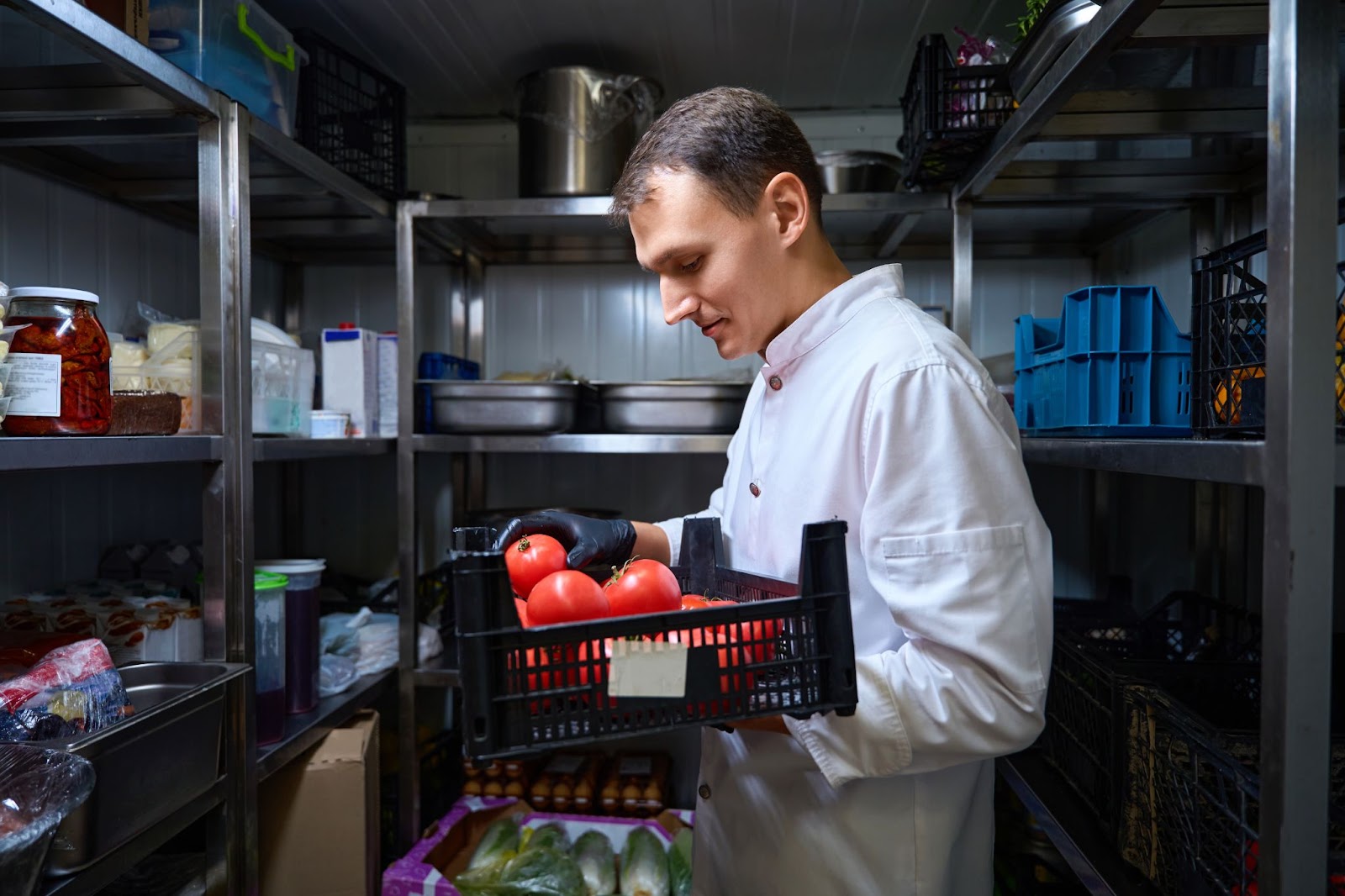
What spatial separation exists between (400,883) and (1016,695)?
1.67 metres

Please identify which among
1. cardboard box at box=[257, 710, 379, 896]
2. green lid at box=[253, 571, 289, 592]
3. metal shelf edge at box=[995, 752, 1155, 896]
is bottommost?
cardboard box at box=[257, 710, 379, 896]

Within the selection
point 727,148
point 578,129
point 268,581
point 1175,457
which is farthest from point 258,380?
point 1175,457

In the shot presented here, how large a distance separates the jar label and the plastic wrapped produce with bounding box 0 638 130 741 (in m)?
0.37

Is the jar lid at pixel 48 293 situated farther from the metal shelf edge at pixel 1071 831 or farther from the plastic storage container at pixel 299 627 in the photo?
the metal shelf edge at pixel 1071 831

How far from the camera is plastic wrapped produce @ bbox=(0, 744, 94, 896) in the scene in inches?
38.7

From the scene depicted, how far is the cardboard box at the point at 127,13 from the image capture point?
1336 mm

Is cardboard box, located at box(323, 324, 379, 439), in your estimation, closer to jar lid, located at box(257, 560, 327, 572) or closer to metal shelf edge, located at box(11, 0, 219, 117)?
jar lid, located at box(257, 560, 327, 572)

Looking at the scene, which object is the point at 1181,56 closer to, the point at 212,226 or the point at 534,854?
the point at 212,226

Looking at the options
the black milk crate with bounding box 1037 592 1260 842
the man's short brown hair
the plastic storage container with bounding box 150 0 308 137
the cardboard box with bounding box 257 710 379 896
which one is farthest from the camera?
the cardboard box with bounding box 257 710 379 896

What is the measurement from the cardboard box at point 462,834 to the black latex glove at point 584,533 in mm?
1139

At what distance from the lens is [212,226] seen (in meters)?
1.61

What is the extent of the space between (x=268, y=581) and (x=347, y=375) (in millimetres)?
672

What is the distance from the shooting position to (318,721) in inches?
76.1

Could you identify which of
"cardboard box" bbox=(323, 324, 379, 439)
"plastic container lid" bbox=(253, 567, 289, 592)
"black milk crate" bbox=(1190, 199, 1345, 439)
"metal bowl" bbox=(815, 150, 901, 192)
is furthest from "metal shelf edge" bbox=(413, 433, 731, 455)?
"black milk crate" bbox=(1190, 199, 1345, 439)
